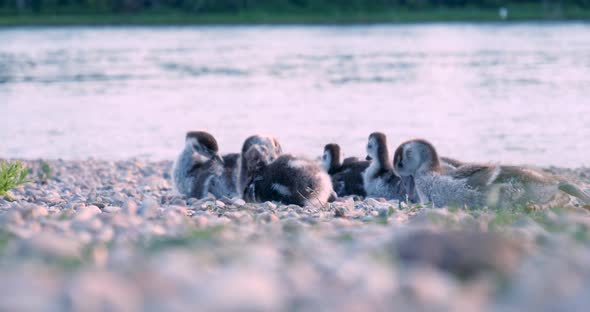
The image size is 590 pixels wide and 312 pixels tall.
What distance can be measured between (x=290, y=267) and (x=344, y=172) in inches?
307

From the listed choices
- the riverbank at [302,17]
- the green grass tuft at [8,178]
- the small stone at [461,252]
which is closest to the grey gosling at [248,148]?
the green grass tuft at [8,178]

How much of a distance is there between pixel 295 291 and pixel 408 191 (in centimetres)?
702

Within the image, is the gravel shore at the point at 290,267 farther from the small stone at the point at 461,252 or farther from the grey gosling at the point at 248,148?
the grey gosling at the point at 248,148

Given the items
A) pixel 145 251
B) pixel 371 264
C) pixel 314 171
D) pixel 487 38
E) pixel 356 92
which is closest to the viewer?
pixel 371 264

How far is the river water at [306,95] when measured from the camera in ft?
60.0

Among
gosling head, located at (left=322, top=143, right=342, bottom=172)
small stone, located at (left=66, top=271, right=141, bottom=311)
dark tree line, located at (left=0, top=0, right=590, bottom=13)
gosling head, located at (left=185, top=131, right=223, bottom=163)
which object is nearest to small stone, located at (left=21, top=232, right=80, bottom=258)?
small stone, located at (left=66, top=271, right=141, bottom=311)

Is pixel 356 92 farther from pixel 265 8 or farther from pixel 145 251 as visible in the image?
pixel 265 8

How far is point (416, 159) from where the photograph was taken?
9500 millimetres

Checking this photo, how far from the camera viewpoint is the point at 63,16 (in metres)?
66.5

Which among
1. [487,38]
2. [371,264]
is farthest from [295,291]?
[487,38]

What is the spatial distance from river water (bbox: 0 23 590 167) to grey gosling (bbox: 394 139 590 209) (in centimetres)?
650

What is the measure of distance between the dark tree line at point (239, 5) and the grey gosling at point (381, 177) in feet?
185

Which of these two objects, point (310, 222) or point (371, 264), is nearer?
point (371, 264)

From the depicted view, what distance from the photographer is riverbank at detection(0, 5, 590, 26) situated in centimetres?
6325
